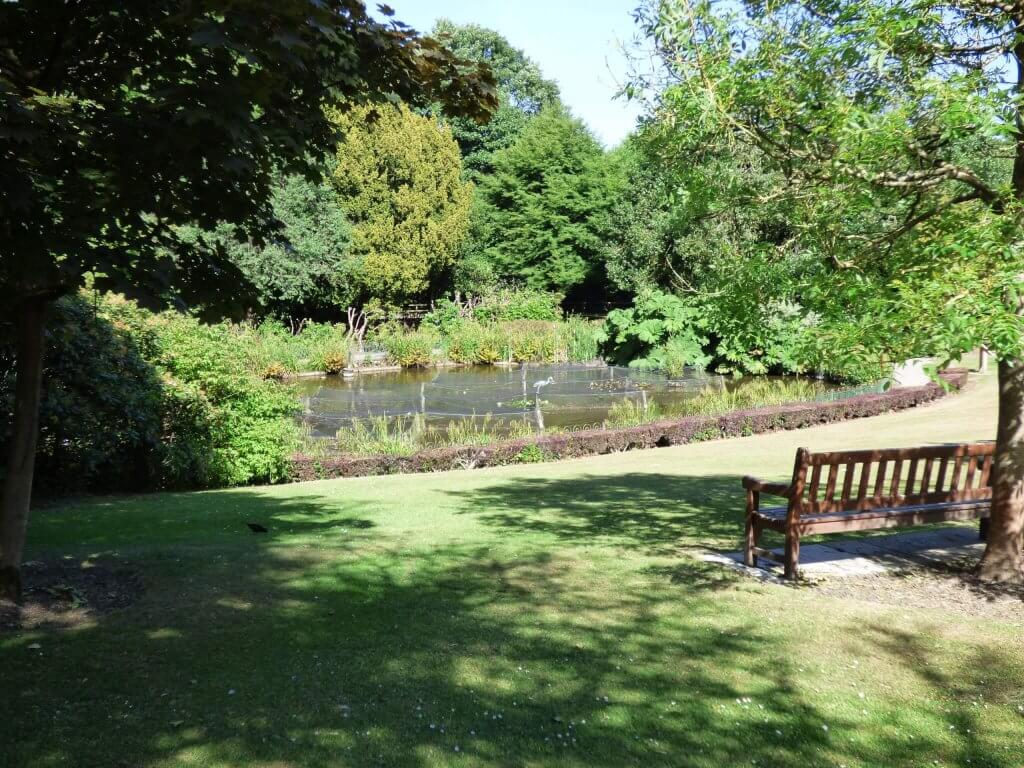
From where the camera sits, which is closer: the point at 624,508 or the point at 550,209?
the point at 624,508

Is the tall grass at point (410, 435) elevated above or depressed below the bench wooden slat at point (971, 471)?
below

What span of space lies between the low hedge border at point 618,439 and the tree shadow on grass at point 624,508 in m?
2.32

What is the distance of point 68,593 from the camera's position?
5797 millimetres

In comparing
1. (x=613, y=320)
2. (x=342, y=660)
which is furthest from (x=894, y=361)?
(x=613, y=320)

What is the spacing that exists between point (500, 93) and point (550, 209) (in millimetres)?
8030

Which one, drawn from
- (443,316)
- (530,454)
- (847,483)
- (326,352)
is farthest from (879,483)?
(443,316)

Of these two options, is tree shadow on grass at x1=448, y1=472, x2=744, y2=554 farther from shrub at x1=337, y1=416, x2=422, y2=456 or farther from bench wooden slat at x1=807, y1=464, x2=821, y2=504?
shrub at x1=337, y1=416, x2=422, y2=456

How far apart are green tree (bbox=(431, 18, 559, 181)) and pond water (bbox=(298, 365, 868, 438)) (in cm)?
2343

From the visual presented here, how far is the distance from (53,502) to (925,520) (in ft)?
33.1

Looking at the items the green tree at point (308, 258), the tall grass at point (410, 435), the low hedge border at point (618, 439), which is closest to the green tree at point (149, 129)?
the low hedge border at point (618, 439)

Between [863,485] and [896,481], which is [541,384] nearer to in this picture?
[896,481]

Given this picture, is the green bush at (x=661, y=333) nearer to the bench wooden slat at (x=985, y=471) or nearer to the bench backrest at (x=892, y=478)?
the bench wooden slat at (x=985, y=471)

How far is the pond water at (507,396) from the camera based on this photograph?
70.5ft

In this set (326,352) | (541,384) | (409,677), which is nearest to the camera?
(409,677)
